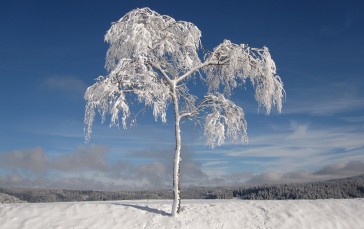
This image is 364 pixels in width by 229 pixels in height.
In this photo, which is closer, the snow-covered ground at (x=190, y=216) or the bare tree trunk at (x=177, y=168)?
the snow-covered ground at (x=190, y=216)

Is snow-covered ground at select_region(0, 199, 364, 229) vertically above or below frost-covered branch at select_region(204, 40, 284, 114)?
below

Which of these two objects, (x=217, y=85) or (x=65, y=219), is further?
(x=217, y=85)

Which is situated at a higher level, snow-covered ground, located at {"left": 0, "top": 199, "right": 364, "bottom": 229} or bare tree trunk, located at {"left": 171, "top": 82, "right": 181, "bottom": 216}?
bare tree trunk, located at {"left": 171, "top": 82, "right": 181, "bottom": 216}

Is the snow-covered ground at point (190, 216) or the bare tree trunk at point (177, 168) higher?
the bare tree trunk at point (177, 168)

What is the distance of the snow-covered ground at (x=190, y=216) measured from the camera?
63.2 feet

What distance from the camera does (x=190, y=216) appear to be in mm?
19984

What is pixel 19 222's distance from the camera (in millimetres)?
19719

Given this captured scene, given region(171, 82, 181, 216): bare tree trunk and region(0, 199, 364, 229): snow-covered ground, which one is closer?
region(0, 199, 364, 229): snow-covered ground

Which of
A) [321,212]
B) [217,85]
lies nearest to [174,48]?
[217,85]

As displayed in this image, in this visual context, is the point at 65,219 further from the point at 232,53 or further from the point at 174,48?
the point at 232,53

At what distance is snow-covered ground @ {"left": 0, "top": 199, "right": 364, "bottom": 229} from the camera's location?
63.2 feet

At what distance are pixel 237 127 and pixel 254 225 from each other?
515 centimetres

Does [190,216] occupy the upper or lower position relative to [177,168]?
lower

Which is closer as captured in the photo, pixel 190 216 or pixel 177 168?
pixel 190 216
